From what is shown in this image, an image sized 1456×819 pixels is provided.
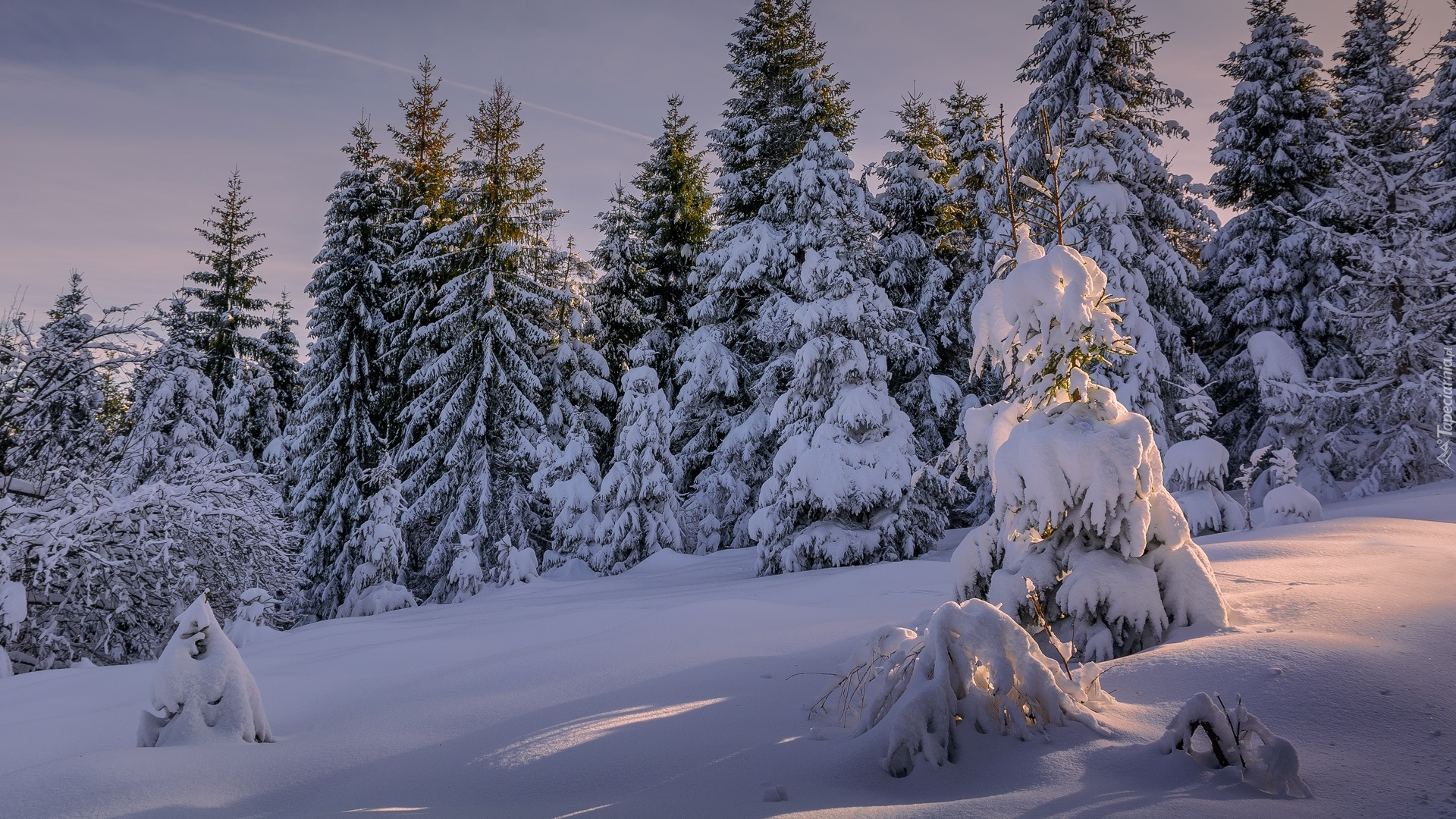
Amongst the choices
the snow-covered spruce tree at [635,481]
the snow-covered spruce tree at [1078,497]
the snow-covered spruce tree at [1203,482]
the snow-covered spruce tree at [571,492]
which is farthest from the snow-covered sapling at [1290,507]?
the snow-covered spruce tree at [571,492]

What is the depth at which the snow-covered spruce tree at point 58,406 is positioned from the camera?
8.83m

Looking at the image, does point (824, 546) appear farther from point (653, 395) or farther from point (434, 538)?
point (434, 538)

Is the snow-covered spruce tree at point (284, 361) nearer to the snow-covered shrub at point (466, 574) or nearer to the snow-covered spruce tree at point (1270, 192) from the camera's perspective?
the snow-covered shrub at point (466, 574)

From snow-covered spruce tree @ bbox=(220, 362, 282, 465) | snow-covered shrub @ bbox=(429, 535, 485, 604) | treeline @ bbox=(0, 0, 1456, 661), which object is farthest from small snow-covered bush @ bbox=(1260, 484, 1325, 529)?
snow-covered spruce tree @ bbox=(220, 362, 282, 465)

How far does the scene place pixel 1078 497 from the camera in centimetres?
401

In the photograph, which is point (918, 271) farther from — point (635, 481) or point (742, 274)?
point (635, 481)

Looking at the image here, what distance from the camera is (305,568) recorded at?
1927 cm

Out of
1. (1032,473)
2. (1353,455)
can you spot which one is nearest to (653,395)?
(1032,473)

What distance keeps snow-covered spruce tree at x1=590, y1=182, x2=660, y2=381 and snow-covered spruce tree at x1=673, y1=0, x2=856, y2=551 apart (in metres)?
2.14

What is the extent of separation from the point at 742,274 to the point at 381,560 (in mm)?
10642

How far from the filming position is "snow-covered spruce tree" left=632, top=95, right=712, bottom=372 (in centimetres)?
2094

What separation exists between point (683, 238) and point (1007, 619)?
19.5 m

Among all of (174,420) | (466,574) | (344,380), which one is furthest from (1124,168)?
(174,420)

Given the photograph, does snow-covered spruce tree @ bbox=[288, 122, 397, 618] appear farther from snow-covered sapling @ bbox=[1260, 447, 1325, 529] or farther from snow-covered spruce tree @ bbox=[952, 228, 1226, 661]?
snow-covered sapling @ bbox=[1260, 447, 1325, 529]
